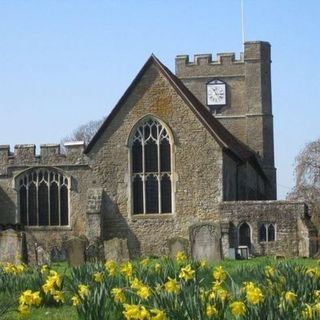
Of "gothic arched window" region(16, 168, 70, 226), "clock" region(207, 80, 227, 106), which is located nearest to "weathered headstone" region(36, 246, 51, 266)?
"gothic arched window" region(16, 168, 70, 226)

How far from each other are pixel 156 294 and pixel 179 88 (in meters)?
24.1

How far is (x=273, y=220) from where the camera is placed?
31547mm

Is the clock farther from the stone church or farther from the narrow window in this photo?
the narrow window

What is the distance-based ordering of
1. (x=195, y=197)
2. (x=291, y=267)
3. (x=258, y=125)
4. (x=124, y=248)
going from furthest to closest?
(x=258, y=125)
(x=195, y=197)
(x=124, y=248)
(x=291, y=267)

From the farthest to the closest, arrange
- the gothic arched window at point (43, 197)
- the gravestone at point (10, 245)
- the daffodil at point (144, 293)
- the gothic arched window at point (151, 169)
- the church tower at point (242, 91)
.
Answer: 1. the church tower at point (242, 91)
2. the gothic arched window at point (43, 197)
3. the gothic arched window at point (151, 169)
4. the gravestone at point (10, 245)
5. the daffodil at point (144, 293)

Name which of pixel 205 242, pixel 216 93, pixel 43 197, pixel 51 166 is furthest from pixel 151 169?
pixel 216 93

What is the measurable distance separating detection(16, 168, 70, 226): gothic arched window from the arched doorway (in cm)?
672

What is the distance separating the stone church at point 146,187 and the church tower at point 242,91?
10355 mm

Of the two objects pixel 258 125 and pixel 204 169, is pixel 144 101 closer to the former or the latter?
pixel 204 169

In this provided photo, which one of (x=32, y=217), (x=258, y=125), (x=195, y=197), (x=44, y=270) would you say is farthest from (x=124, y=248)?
(x=258, y=125)

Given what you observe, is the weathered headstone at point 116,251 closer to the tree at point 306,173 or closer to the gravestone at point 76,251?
the gravestone at point 76,251

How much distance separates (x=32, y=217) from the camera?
3372cm

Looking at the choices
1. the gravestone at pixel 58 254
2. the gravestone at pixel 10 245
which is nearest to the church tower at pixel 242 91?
the gravestone at pixel 58 254

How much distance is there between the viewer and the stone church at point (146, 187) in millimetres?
31547
